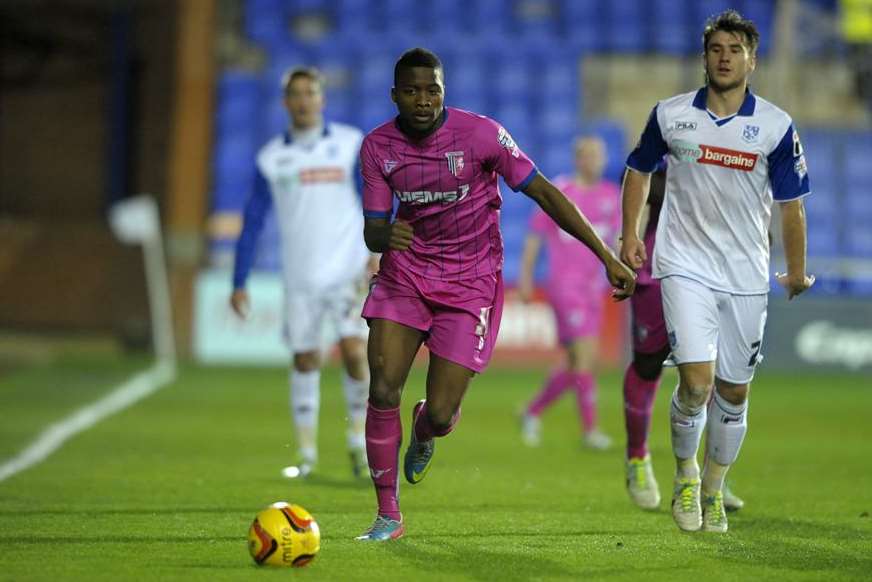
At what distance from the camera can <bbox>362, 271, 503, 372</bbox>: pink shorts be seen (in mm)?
6973

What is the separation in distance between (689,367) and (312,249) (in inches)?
126

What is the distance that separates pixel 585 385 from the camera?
11680 millimetres

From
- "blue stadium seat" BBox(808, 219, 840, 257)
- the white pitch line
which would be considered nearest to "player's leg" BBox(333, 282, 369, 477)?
the white pitch line

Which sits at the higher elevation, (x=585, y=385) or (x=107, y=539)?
(x=107, y=539)

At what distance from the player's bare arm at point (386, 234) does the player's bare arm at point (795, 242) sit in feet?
5.81

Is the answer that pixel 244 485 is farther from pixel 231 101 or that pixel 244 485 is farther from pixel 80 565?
pixel 231 101

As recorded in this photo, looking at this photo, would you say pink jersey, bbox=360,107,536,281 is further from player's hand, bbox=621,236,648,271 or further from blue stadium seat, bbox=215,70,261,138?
blue stadium seat, bbox=215,70,261,138

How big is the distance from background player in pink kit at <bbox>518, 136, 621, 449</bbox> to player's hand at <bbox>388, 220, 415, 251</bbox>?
4.99 meters

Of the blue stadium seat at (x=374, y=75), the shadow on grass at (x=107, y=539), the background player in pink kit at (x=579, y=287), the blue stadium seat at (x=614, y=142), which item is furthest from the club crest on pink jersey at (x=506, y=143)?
the blue stadium seat at (x=374, y=75)

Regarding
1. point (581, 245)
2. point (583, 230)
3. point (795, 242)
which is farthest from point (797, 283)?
point (581, 245)

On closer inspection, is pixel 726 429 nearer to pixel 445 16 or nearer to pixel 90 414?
pixel 90 414

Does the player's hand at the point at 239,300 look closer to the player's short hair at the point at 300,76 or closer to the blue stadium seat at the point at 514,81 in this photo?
the player's short hair at the point at 300,76

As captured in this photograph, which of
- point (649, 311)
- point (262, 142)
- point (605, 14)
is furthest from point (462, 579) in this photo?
point (605, 14)

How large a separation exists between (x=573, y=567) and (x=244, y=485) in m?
3.31
